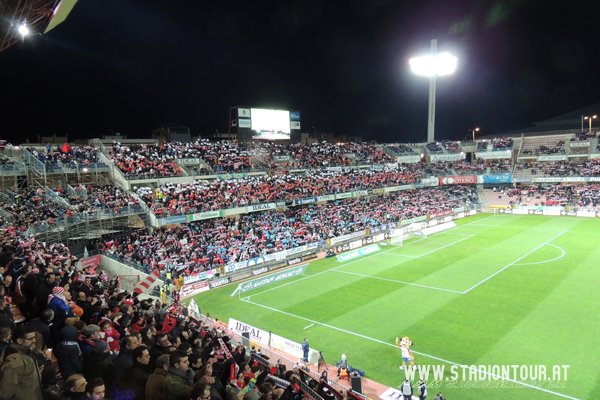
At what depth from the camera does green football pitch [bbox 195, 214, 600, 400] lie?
42.0ft

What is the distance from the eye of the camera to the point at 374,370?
1343 centimetres

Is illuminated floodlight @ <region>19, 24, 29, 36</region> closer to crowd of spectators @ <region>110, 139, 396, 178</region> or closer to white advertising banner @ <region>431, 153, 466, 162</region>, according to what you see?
crowd of spectators @ <region>110, 139, 396, 178</region>

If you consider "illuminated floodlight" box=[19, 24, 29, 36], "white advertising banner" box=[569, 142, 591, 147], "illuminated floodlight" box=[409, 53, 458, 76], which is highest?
"illuminated floodlight" box=[409, 53, 458, 76]

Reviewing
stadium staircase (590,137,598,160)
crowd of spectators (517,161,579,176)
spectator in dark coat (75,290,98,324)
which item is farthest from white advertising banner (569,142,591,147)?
spectator in dark coat (75,290,98,324)

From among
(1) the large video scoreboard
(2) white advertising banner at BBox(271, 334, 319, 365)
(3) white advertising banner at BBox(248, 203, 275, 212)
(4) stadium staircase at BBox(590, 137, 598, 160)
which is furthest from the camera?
(4) stadium staircase at BBox(590, 137, 598, 160)

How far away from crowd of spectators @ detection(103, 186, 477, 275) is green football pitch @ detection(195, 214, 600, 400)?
3087mm

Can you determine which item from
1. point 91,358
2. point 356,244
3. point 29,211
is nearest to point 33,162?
point 29,211

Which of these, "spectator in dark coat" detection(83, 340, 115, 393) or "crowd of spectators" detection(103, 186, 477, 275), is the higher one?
"spectator in dark coat" detection(83, 340, 115, 393)

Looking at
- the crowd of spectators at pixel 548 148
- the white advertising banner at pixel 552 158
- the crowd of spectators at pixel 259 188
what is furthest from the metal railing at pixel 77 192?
the white advertising banner at pixel 552 158

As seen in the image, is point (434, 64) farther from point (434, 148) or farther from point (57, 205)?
point (57, 205)

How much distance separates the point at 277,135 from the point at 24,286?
42057 millimetres

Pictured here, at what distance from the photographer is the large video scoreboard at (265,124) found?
45100 millimetres

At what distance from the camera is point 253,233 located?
30.8 meters

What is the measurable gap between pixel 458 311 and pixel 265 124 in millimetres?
34736
